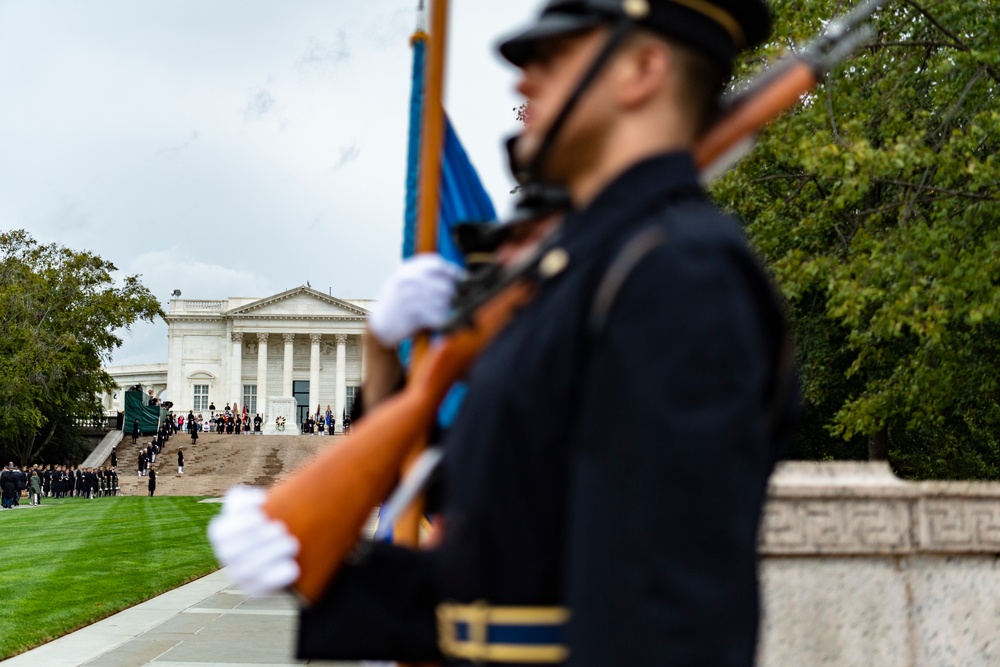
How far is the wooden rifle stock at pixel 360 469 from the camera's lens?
1.40m

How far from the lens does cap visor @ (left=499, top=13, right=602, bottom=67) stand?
1.41 metres

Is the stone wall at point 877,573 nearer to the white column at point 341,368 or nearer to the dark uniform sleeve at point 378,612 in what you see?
the dark uniform sleeve at point 378,612

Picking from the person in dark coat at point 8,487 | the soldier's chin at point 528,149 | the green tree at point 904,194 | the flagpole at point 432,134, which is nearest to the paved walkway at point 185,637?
the flagpole at point 432,134

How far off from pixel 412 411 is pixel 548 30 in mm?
571

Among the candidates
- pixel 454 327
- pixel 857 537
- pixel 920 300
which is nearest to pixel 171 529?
pixel 920 300

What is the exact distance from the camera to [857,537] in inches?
184

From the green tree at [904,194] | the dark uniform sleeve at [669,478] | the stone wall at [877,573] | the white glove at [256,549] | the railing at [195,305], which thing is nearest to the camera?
the dark uniform sleeve at [669,478]

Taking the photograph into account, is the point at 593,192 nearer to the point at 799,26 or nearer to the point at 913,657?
the point at 913,657

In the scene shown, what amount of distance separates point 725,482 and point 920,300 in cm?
1068

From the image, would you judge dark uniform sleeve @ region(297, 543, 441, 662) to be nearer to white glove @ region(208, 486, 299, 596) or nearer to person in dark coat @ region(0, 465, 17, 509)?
white glove @ region(208, 486, 299, 596)

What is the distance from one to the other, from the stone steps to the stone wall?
114ft

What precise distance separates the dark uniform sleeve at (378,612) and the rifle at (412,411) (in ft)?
0.14

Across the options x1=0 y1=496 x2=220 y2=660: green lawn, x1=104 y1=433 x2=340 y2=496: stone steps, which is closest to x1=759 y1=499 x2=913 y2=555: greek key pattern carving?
x1=0 y1=496 x2=220 y2=660: green lawn

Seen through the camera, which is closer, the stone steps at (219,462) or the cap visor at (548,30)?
the cap visor at (548,30)
